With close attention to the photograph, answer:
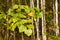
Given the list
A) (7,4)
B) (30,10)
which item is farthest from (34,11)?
(7,4)

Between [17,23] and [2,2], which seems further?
[2,2]

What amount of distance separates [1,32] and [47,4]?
24.6 inches

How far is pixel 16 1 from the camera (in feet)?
4.92

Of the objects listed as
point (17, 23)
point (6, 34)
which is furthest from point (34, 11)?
point (6, 34)

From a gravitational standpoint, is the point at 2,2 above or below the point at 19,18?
above

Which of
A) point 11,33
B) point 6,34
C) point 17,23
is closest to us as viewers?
point 17,23

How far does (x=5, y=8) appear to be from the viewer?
1.54 m

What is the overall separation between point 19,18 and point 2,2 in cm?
77

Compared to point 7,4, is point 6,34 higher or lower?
lower

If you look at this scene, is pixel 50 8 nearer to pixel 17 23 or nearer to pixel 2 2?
pixel 2 2

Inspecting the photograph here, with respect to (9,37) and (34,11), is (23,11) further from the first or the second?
(9,37)

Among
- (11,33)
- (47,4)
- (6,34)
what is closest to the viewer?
(6,34)

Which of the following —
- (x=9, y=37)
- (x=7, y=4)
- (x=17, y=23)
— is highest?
(x=7, y=4)

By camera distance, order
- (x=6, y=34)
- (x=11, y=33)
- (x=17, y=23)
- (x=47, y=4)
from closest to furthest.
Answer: (x=17, y=23) → (x=6, y=34) → (x=11, y=33) → (x=47, y=4)
